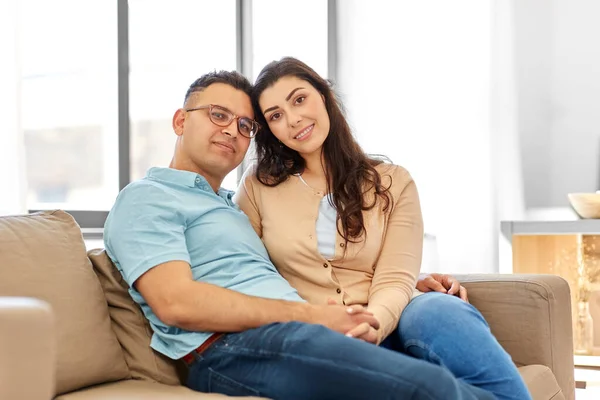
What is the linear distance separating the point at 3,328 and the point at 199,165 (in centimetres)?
97

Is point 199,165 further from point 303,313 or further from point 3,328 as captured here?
point 3,328

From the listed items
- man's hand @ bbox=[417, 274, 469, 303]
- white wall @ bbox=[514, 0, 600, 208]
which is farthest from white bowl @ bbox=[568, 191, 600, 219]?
man's hand @ bbox=[417, 274, 469, 303]

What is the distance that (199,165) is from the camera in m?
2.04

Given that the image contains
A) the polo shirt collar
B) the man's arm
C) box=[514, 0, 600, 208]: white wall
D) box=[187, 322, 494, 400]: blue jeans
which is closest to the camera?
box=[187, 322, 494, 400]: blue jeans

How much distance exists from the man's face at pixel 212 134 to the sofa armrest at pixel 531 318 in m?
0.74

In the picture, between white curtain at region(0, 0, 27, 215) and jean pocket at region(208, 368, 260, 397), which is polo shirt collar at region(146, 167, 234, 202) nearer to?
jean pocket at region(208, 368, 260, 397)

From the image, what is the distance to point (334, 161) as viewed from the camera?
2.18m

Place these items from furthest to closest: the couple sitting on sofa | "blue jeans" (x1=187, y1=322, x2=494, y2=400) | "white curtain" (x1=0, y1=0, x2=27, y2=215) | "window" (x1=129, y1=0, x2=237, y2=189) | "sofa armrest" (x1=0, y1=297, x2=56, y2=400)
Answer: "window" (x1=129, y1=0, x2=237, y2=189) < "white curtain" (x1=0, y1=0, x2=27, y2=215) < the couple sitting on sofa < "blue jeans" (x1=187, y1=322, x2=494, y2=400) < "sofa armrest" (x1=0, y1=297, x2=56, y2=400)

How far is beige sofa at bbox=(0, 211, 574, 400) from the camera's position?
164 centimetres

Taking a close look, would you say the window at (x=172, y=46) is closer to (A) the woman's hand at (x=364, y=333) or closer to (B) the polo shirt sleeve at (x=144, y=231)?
(B) the polo shirt sleeve at (x=144, y=231)

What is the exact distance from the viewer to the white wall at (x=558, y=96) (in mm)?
3900

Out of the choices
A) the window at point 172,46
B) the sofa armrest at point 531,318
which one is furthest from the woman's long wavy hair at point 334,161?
the window at point 172,46

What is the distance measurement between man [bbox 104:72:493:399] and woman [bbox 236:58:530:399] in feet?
0.29

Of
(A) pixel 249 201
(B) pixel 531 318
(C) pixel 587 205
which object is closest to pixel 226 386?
(A) pixel 249 201
